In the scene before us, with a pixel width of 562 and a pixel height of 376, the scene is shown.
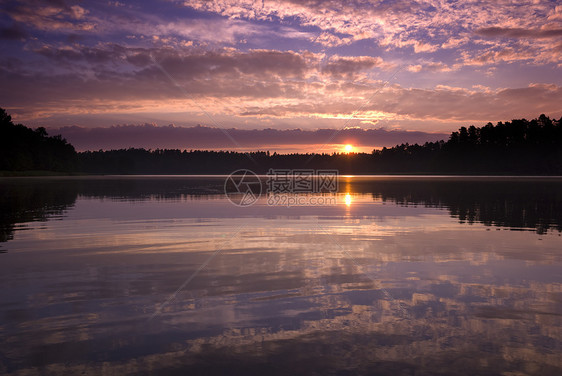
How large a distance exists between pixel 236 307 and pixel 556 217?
24443mm

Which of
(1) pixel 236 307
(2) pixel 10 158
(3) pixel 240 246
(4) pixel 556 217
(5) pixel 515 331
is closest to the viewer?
(5) pixel 515 331

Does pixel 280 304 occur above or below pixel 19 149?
below

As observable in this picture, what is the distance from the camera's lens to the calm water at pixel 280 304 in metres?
6.48

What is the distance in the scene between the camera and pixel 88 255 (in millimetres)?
14555

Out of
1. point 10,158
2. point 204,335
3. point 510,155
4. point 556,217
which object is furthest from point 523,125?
point 204,335

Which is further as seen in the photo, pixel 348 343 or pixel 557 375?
pixel 348 343

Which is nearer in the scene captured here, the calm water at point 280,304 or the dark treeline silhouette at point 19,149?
the calm water at point 280,304

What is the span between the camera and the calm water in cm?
648

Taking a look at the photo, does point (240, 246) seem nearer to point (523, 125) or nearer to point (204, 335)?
point (204, 335)

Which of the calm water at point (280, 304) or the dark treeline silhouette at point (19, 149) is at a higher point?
the dark treeline silhouette at point (19, 149)

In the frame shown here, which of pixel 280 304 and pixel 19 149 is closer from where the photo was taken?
pixel 280 304

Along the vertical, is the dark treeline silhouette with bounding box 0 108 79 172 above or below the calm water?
above

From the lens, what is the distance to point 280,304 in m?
9.12

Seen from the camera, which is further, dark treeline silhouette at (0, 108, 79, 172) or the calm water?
dark treeline silhouette at (0, 108, 79, 172)
